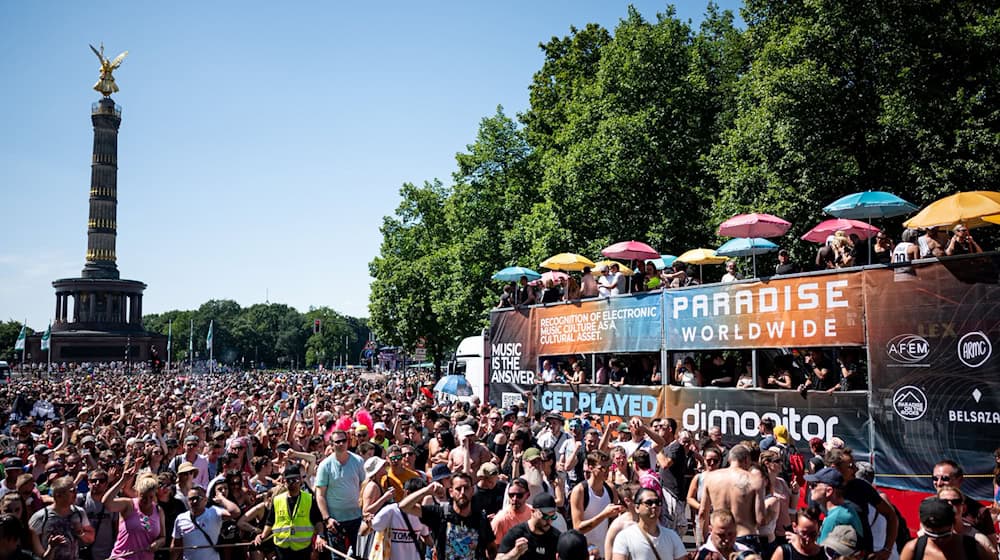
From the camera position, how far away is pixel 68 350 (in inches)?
3767

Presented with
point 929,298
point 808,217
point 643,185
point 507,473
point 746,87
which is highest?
point 746,87

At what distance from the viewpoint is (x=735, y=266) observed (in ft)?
62.4

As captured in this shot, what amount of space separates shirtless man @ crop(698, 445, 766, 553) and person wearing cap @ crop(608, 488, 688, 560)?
1.36m

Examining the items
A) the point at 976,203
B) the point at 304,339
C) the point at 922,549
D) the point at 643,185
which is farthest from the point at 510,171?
the point at 304,339

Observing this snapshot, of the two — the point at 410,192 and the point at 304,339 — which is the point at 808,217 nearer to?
the point at 410,192

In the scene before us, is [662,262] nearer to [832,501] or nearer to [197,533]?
[832,501]

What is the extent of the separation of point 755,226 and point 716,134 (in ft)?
45.4

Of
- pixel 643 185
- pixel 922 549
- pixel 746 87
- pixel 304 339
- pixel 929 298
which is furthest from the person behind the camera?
pixel 304 339

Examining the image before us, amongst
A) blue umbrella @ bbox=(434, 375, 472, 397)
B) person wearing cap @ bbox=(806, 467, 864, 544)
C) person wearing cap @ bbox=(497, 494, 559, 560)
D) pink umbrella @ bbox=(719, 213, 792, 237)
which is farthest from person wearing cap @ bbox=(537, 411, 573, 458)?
blue umbrella @ bbox=(434, 375, 472, 397)

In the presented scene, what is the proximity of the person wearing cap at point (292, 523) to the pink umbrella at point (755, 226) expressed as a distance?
9.63 meters

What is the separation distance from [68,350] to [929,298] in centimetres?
10264

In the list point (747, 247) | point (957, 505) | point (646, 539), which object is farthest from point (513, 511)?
point (747, 247)

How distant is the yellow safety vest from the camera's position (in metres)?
8.43

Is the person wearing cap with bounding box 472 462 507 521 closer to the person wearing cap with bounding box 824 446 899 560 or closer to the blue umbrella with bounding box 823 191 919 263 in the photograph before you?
the person wearing cap with bounding box 824 446 899 560
